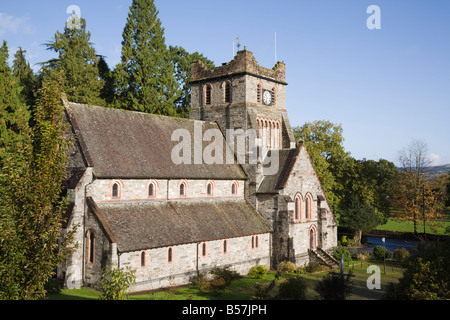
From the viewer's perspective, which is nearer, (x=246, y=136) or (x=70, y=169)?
(x=70, y=169)

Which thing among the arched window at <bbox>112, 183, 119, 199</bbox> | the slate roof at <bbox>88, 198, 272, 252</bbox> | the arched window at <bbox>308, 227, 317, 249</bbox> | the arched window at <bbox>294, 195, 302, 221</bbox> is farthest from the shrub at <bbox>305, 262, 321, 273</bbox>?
the arched window at <bbox>112, 183, 119, 199</bbox>

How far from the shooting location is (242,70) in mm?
38594

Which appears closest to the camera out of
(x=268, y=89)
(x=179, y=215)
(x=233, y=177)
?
(x=179, y=215)

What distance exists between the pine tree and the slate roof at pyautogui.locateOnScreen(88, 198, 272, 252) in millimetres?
21137

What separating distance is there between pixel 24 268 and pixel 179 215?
61.1 feet

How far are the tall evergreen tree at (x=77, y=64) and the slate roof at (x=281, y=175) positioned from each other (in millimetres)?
22964

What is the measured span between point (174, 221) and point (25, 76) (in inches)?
1026

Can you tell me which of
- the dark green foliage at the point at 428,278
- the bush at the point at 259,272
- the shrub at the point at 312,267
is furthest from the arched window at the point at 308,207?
the dark green foliage at the point at 428,278

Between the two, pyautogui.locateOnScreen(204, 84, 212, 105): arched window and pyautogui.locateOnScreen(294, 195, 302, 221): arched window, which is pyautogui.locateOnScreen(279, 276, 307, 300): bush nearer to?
pyautogui.locateOnScreen(294, 195, 302, 221): arched window

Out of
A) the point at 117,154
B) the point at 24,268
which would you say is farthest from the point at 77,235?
the point at 24,268

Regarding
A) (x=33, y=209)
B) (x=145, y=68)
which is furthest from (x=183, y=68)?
(x=33, y=209)
